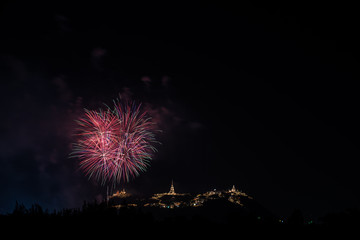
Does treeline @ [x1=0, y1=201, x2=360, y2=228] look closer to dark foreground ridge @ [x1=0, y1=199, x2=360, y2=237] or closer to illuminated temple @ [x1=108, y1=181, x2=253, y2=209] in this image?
dark foreground ridge @ [x1=0, y1=199, x2=360, y2=237]

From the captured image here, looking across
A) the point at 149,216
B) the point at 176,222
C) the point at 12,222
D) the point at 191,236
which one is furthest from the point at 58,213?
the point at 191,236

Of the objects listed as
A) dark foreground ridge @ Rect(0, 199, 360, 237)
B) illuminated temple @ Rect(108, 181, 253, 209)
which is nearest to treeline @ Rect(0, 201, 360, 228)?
dark foreground ridge @ Rect(0, 199, 360, 237)

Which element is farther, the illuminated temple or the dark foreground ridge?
the illuminated temple

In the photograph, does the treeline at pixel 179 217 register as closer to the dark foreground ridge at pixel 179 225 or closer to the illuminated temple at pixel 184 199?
the dark foreground ridge at pixel 179 225

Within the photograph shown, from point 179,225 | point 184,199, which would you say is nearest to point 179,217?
point 179,225

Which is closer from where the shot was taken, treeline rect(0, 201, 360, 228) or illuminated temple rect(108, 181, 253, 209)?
treeline rect(0, 201, 360, 228)

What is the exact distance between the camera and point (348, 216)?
7.02m

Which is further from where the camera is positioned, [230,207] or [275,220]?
[230,207]

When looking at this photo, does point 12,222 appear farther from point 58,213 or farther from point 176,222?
point 176,222

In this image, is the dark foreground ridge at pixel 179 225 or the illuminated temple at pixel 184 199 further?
the illuminated temple at pixel 184 199

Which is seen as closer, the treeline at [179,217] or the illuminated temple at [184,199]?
the treeline at [179,217]

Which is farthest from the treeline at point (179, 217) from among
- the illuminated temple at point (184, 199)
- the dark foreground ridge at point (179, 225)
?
the illuminated temple at point (184, 199)

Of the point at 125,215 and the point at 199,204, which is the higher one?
the point at 125,215

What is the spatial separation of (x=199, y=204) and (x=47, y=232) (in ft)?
375
